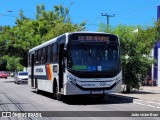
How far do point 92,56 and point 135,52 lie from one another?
8264 mm

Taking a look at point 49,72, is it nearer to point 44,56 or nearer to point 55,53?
point 55,53

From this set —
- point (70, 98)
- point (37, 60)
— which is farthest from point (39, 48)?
point (70, 98)

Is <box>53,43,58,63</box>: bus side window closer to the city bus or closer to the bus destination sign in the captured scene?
the city bus

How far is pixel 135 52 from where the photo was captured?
2767 cm

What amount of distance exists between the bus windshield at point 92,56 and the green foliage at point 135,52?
7.14 metres

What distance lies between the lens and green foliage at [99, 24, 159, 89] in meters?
27.4

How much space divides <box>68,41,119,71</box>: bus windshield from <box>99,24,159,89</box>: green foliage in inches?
281

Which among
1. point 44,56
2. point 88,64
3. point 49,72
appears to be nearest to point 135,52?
point 44,56

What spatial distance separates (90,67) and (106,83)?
115 centimetres

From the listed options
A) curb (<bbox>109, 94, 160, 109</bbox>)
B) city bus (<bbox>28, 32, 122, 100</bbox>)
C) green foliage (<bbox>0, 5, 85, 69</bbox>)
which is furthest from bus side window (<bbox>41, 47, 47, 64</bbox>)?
green foliage (<bbox>0, 5, 85, 69</bbox>)

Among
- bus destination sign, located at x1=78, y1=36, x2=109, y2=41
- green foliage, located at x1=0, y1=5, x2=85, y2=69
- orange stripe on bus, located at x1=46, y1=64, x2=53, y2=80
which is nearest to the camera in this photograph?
bus destination sign, located at x1=78, y1=36, x2=109, y2=41

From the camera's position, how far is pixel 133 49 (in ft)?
91.0

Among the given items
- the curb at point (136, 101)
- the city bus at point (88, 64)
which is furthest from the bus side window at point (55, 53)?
the curb at point (136, 101)

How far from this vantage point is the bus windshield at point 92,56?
1973 centimetres
